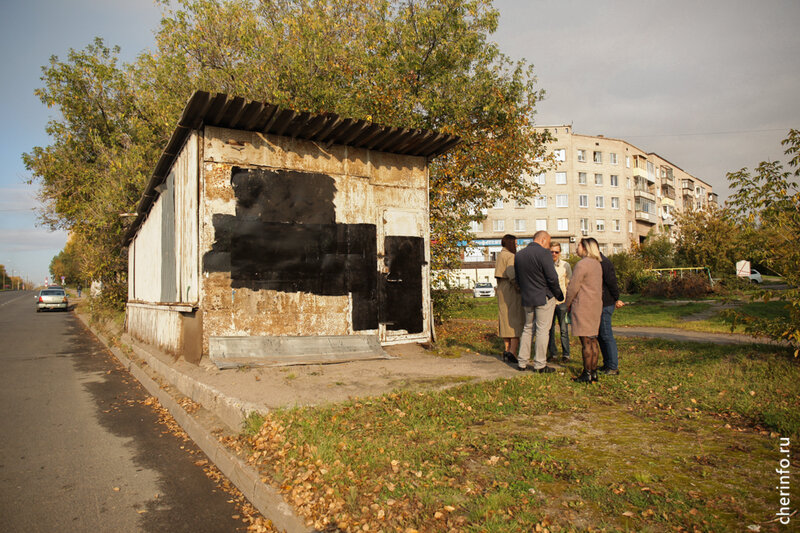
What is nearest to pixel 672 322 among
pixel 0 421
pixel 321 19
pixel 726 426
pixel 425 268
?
pixel 425 268

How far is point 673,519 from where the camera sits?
2.77 m

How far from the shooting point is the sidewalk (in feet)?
13.6

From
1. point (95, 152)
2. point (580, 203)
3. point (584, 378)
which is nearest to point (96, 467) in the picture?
point (584, 378)

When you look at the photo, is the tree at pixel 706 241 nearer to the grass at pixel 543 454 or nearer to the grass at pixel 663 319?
the grass at pixel 663 319

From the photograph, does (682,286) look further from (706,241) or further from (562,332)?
(562,332)

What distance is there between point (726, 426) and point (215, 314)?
279 inches

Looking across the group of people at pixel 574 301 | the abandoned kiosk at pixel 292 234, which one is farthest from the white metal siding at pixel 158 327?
the group of people at pixel 574 301

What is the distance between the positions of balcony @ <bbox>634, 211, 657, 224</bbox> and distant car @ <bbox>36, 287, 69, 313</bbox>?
62.9 meters

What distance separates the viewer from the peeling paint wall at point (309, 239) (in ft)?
26.8

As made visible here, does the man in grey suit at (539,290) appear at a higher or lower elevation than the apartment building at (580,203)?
lower

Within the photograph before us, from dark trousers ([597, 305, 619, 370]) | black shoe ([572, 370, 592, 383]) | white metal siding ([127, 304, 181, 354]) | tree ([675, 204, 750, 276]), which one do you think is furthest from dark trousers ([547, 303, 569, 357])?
tree ([675, 204, 750, 276])

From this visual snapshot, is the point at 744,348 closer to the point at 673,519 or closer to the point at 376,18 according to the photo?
the point at 673,519

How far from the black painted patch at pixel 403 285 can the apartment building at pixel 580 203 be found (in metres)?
46.3

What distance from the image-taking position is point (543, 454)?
3.80 m
